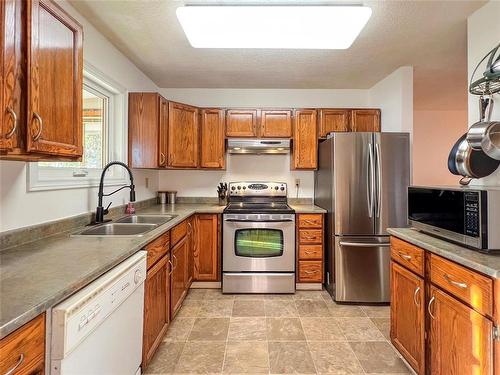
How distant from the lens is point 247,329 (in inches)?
87.9

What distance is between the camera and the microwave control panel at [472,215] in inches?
49.0

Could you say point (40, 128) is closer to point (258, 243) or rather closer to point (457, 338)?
point (457, 338)

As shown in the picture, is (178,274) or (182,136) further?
(182,136)

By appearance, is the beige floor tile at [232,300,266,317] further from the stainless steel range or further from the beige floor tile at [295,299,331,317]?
the beige floor tile at [295,299,331,317]

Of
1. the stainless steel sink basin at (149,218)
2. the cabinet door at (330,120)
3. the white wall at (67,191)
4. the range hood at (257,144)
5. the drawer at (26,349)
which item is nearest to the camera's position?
the drawer at (26,349)

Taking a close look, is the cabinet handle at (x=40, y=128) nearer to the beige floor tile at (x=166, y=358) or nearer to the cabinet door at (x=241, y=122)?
the beige floor tile at (x=166, y=358)

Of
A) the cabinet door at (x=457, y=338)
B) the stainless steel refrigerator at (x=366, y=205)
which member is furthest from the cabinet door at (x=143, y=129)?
the cabinet door at (x=457, y=338)

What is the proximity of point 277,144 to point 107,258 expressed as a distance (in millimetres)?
2424

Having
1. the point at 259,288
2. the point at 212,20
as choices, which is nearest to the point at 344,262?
the point at 259,288

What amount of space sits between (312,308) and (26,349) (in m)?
2.36

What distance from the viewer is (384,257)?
2705 millimetres

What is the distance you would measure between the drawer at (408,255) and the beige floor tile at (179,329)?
1705 mm

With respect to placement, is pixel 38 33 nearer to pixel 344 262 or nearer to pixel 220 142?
pixel 220 142

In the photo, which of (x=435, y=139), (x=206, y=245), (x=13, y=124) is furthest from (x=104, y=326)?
(x=435, y=139)
